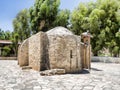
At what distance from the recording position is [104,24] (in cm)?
2836

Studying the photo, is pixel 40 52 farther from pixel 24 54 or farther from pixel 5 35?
pixel 5 35

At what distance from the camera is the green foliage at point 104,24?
27516mm

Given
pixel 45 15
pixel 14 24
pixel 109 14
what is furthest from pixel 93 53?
pixel 14 24

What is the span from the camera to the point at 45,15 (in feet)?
96.6

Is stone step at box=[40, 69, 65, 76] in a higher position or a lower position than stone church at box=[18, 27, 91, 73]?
lower

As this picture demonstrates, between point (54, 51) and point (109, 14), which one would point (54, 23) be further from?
point (54, 51)

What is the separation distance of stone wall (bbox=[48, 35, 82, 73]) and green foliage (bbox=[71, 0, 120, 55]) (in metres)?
14.6

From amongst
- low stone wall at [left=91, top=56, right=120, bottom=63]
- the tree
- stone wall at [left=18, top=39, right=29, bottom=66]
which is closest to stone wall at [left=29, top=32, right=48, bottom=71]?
stone wall at [left=18, top=39, right=29, bottom=66]

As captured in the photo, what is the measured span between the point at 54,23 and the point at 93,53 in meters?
6.99

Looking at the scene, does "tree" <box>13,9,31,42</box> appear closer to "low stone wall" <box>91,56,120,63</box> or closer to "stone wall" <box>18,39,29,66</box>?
"low stone wall" <box>91,56,120,63</box>

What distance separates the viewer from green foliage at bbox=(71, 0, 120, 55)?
90.3 ft

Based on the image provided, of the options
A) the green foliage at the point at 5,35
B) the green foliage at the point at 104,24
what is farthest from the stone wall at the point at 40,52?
the green foliage at the point at 5,35

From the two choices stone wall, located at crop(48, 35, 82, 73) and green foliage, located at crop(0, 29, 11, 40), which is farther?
green foliage, located at crop(0, 29, 11, 40)

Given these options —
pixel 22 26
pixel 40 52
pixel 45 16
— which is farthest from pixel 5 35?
pixel 40 52
